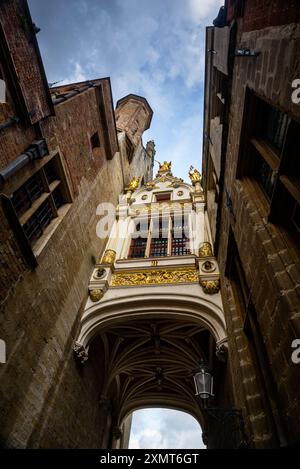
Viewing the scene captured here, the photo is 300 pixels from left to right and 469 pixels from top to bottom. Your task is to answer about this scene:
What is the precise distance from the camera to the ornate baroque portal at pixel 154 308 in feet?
23.9

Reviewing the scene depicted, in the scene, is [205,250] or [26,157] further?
[205,250]

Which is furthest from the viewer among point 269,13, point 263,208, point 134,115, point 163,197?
point 134,115

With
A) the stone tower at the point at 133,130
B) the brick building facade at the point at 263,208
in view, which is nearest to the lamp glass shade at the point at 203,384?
the brick building facade at the point at 263,208

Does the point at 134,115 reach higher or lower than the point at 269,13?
higher

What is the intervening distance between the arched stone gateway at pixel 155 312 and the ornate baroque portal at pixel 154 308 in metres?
0.03

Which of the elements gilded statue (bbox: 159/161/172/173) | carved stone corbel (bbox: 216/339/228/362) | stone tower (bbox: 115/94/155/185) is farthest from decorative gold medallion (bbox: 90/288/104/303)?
gilded statue (bbox: 159/161/172/173)

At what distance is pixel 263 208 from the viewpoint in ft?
13.5

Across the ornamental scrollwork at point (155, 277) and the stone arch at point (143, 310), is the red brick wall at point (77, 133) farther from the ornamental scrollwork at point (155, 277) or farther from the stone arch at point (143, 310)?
the stone arch at point (143, 310)

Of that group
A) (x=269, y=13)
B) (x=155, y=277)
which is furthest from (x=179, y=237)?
(x=269, y=13)

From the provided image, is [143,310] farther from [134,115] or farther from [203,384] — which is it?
[134,115]

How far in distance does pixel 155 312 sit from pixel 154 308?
0.39 ft

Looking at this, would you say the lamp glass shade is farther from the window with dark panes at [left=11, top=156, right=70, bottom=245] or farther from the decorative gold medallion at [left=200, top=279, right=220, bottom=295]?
the window with dark panes at [left=11, top=156, right=70, bottom=245]
